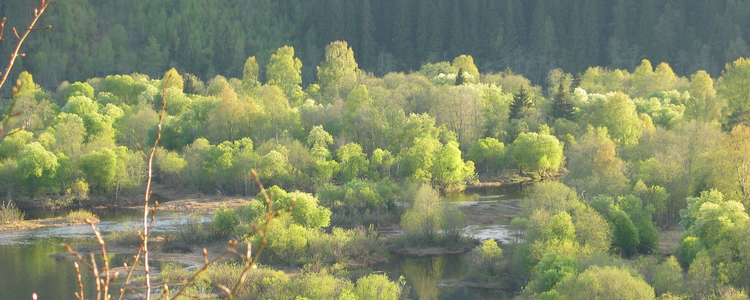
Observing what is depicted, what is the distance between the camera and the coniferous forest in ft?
121

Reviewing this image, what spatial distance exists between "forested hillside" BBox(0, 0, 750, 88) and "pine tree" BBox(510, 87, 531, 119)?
143 feet

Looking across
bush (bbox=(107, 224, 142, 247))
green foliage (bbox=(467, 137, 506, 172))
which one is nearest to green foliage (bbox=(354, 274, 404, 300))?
bush (bbox=(107, 224, 142, 247))

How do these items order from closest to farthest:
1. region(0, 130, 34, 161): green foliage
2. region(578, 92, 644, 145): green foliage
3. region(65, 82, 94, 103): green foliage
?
region(0, 130, 34, 161): green foliage
region(578, 92, 644, 145): green foliage
region(65, 82, 94, 103): green foliage

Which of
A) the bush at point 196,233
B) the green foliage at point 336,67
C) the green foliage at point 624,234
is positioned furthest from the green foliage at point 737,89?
the green foliage at point 336,67

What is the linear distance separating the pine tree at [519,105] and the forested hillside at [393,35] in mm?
43563

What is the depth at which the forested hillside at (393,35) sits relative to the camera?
4555 inches

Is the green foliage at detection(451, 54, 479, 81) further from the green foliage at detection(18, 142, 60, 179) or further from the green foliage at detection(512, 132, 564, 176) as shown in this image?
the green foliage at detection(18, 142, 60, 179)

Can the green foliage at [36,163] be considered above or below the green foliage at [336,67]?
below

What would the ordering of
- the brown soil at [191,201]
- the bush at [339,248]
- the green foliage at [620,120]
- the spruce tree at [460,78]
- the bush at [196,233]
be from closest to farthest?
the bush at [339,248] < the bush at [196,233] < the brown soil at [191,201] < the green foliage at [620,120] < the spruce tree at [460,78]

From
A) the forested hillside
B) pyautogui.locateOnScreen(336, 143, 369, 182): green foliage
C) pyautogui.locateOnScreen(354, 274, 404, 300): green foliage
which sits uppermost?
the forested hillside

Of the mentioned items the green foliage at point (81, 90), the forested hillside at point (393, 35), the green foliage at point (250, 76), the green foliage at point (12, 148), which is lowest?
the green foliage at point (12, 148)

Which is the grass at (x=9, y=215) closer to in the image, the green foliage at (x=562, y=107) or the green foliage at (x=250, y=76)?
the green foliage at (x=250, y=76)

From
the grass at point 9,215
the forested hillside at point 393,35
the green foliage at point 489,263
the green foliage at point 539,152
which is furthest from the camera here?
the forested hillside at point 393,35

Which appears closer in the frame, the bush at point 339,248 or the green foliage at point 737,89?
the bush at point 339,248
